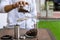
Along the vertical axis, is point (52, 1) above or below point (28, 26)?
above

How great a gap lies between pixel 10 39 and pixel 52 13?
3942mm

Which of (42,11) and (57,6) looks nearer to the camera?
(42,11)

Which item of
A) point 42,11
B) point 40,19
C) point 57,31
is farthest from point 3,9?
point 42,11

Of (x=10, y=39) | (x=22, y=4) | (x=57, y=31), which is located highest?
(x=22, y=4)

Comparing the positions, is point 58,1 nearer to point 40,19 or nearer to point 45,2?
point 45,2

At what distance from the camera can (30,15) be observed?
7.86 feet

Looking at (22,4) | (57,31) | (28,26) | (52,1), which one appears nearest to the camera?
(22,4)

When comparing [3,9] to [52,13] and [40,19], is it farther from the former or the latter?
[52,13]

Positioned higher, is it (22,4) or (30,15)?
(22,4)

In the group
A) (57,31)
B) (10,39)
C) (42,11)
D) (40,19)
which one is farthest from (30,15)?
(42,11)

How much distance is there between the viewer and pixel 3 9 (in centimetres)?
204

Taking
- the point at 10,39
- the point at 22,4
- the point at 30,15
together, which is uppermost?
the point at 22,4

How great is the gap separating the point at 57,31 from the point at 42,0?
2.04m

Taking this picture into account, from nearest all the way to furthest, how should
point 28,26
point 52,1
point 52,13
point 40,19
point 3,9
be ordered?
point 3,9
point 28,26
point 40,19
point 52,13
point 52,1
